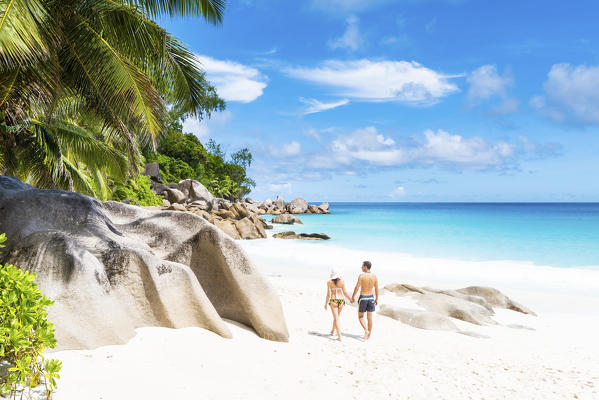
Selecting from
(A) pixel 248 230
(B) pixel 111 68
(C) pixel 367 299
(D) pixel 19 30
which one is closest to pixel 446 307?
(C) pixel 367 299

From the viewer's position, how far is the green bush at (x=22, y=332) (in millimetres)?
3010

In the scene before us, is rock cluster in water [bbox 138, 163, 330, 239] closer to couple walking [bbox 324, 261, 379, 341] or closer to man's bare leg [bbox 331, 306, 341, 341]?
couple walking [bbox 324, 261, 379, 341]

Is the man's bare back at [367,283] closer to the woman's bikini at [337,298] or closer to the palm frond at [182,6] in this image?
the woman's bikini at [337,298]

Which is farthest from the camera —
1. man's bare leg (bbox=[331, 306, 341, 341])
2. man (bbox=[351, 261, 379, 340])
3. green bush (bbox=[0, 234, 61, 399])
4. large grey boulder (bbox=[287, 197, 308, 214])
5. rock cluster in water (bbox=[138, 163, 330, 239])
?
large grey boulder (bbox=[287, 197, 308, 214])

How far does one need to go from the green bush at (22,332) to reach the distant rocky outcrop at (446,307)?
7.11 meters

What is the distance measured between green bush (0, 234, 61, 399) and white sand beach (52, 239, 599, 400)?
1.40 ft

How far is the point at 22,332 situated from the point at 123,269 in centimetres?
213

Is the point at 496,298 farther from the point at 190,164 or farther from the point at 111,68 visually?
the point at 190,164

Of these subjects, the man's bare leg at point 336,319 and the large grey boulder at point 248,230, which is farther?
the large grey boulder at point 248,230

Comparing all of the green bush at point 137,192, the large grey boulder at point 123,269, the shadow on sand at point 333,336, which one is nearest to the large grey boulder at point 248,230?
the green bush at point 137,192

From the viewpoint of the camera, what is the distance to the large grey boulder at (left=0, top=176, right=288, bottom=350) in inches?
174

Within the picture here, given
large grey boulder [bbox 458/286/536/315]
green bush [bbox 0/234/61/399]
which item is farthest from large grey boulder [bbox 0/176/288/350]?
large grey boulder [bbox 458/286/536/315]

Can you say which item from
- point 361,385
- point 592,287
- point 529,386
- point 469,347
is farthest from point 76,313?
point 592,287

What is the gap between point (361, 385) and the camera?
5035mm
